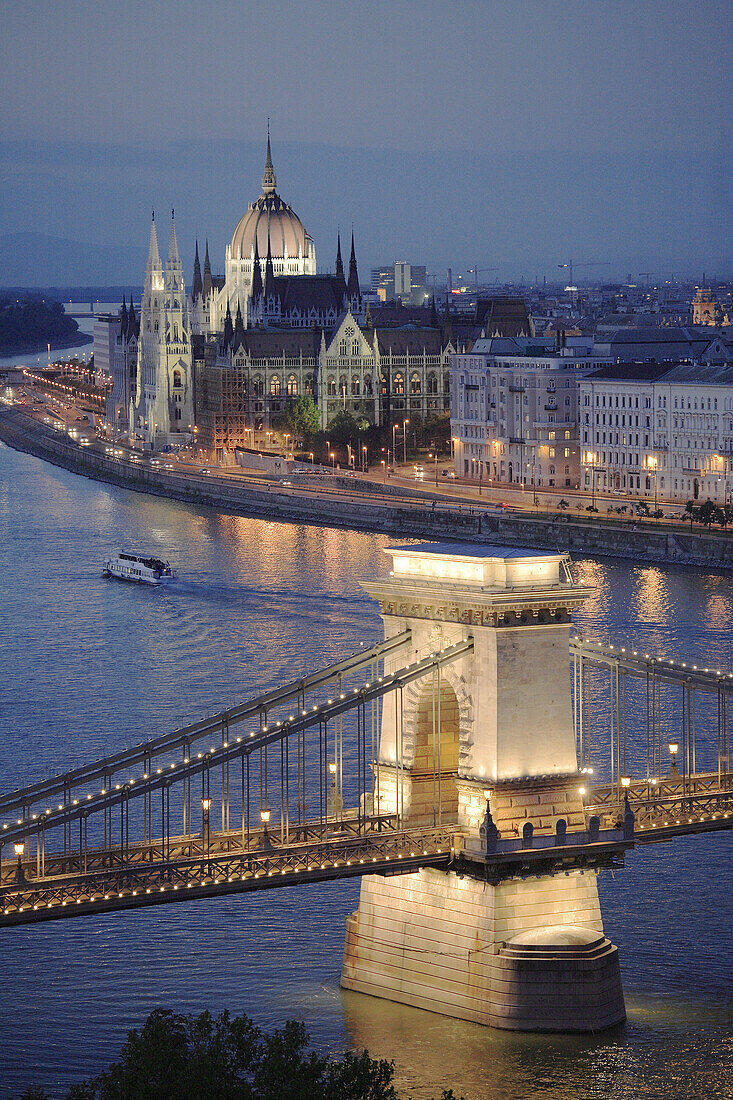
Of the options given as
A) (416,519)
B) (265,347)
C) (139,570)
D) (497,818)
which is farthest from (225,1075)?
(265,347)

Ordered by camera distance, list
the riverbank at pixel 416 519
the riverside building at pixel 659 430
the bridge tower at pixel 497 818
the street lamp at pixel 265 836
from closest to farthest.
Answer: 1. the street lamp at pixel 265 836
2. the bridge tower at pixel 497 818
3. the riverbank at pixel 416 519
4. the riverside building at pixel 659 430

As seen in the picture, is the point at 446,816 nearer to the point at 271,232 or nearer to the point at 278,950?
the point at 278,950

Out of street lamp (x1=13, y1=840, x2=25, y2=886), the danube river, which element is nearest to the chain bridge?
street lamp (x1=13, y1=840, x2=25, y2=886)

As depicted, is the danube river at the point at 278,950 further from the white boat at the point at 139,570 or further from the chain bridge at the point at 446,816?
the white boat at the point at 139,570

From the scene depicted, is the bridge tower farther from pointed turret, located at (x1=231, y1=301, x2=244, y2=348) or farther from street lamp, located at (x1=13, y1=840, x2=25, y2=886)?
pointed turret, located at (x1=231, y1=301, x2=244, y2=348)

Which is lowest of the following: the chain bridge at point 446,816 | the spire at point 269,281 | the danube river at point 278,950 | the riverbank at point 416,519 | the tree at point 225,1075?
the riverbank at point 416,519

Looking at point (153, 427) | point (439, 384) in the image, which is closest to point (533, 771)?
point (439, 384)

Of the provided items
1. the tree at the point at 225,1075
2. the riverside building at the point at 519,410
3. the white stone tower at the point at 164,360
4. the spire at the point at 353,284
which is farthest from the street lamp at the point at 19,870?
the spire at the point at 353,284
